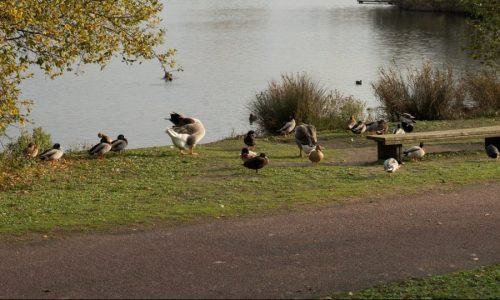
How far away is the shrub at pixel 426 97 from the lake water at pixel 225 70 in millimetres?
6144

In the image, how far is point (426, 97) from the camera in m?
28.9

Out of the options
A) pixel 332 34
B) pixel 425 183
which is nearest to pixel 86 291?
pixel 425 183

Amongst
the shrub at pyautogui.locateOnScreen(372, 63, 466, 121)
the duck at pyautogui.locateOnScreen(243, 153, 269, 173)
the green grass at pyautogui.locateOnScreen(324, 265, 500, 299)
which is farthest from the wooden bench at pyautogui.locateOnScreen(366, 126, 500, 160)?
the green grass at pyautogui.locateOnScreen(324, 265, 500, 299)

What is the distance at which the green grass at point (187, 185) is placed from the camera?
43.1 feet

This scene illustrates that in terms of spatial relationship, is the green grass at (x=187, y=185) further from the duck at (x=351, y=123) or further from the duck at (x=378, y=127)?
the duck at (x=351, y=123)

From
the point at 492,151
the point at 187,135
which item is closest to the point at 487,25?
the point at 492,151

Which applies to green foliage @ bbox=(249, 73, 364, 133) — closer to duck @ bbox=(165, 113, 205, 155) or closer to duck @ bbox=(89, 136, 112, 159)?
duck @ bbox=(165, 113, 205, 155)

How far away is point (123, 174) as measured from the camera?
17234mm

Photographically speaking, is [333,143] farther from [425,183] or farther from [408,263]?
[408,263]

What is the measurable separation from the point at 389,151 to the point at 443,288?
32.0 feet

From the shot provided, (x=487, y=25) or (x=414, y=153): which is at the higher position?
(x=487, y=25)

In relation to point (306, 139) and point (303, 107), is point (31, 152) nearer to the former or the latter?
point (306, 139)

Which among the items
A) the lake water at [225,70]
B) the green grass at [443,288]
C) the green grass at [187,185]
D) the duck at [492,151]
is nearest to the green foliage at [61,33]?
the green grass at [187,185]

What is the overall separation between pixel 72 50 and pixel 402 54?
142 ft
